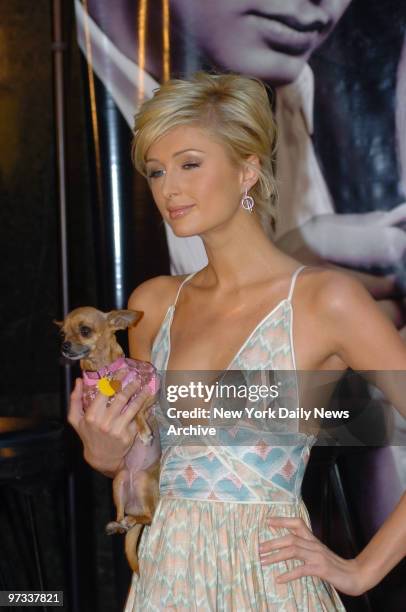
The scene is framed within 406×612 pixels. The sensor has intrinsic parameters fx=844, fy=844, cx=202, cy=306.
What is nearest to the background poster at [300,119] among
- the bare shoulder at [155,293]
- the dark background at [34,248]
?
the dark background at [34,248]

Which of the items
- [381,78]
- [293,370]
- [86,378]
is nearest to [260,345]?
[293,370]

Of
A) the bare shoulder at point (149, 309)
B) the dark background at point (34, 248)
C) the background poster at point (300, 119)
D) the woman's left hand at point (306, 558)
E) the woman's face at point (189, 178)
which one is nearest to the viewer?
the woman's left hand at point (306, 558)

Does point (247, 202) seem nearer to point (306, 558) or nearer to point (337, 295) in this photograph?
point (337, 295)

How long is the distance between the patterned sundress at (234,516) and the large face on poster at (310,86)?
1.04 meters

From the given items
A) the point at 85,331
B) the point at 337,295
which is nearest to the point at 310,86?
the point at 337,295

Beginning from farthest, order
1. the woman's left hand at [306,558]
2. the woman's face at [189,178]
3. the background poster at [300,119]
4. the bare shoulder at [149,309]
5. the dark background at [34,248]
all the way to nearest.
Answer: the dark background at [34,248] < the background poster at [300,119] < the bare shoulder at [149,309] < the woman's face at [189,178] < the woman's left hand at [306,558]

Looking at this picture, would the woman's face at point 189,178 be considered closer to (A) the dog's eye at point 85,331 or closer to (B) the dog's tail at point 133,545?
(A) the dog's eye at point 85,331

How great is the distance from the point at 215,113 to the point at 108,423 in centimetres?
56

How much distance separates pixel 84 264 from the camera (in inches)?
120

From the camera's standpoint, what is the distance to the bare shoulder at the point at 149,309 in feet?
5.36

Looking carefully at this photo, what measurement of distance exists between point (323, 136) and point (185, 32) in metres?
0.50

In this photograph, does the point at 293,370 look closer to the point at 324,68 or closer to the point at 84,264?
the point at 324,68

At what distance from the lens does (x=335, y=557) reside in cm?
133

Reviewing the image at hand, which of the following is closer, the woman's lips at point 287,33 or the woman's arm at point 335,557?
the woman's arm at point 335,557
